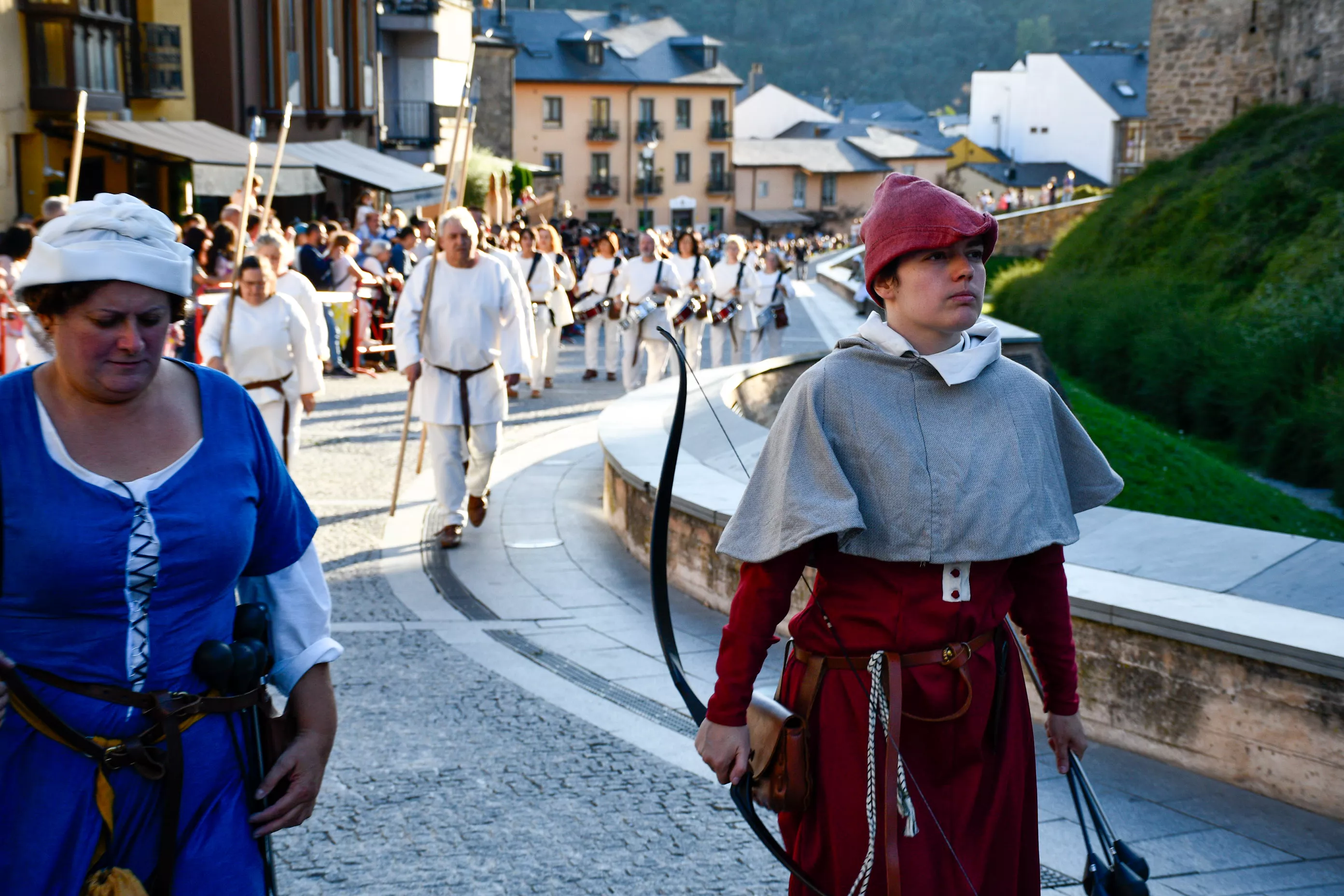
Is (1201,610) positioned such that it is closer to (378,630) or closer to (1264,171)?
(378,630)

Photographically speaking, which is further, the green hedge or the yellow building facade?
the yellow building facade

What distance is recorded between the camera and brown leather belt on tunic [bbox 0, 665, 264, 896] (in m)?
2.42

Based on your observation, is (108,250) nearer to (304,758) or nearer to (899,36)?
(304,758)

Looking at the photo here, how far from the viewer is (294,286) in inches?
437

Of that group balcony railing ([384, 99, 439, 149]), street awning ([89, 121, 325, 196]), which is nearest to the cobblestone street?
street awning ([89, 121, 325, 196])

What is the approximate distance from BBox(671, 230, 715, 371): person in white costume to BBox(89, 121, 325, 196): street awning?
6.95 metres

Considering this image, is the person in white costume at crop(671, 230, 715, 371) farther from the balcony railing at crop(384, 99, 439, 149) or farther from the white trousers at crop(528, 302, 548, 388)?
the balcony railing at crop(384, 99, 439, 149)

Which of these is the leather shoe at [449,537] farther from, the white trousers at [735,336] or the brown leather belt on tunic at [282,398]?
the white trousers at [735,336]

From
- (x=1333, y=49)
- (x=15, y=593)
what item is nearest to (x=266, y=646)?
(x=15, y=593)

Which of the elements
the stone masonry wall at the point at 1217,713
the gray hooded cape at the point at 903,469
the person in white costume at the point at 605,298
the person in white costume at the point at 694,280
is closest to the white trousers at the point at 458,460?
the stone masonry wall at the point at 1217,713

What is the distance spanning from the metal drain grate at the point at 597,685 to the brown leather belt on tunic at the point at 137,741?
10.8ft

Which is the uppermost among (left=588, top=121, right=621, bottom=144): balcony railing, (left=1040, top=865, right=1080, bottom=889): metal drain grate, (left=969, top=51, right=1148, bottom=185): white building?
(left=969, top=51, right=1148, bottom=185): white building

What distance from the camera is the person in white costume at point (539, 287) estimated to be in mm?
16391

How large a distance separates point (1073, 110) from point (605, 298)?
264ft
